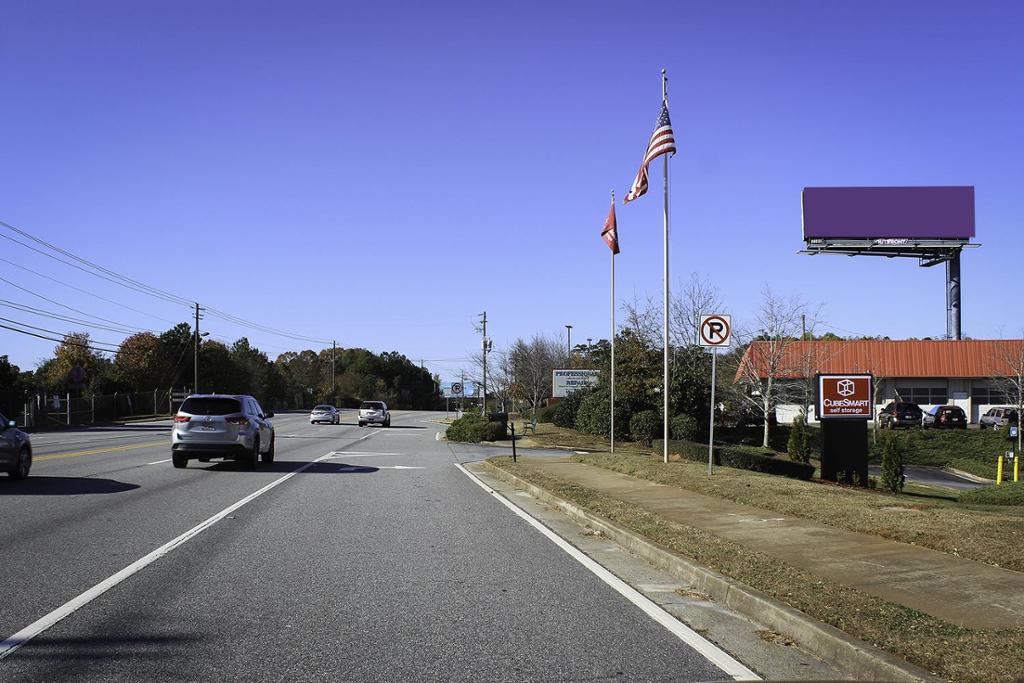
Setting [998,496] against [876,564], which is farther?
[998,496]

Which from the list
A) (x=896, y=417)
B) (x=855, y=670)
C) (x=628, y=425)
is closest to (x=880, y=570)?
(x=855, y=670)

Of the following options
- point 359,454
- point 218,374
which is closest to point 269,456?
point 359,454

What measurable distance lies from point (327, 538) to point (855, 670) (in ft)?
22.7

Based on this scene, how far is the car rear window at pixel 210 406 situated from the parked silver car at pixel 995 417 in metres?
47.0

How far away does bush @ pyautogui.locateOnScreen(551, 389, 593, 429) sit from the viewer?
48.0m

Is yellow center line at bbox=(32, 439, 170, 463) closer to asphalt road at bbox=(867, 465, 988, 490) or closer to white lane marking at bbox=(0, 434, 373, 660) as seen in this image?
white lane marking at bbox=(0, 434, 373, 660)

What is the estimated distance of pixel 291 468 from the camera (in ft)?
73.6

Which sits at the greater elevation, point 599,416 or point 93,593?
point 599,416

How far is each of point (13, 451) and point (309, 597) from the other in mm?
12001

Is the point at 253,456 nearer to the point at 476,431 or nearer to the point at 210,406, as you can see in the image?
the point at 210,406

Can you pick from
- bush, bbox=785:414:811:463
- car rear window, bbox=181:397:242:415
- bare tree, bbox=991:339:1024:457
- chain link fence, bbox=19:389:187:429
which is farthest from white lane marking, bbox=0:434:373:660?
bare tree, bbox=991:339:1024:457

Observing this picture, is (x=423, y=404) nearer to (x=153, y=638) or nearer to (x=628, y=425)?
(x=628, y=425)

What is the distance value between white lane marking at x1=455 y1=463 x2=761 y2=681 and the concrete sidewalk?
1.69 meters

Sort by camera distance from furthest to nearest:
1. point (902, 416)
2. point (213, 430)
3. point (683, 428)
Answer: point (902, 416) → point (683, 428) → point (213, 430)
